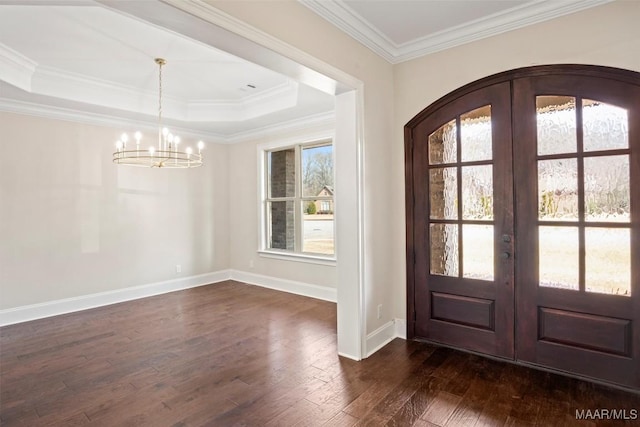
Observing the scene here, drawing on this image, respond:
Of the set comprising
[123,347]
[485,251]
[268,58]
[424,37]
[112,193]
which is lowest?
[123,347]

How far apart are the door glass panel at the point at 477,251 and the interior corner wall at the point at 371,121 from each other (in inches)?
27.8

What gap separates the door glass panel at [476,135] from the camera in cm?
287

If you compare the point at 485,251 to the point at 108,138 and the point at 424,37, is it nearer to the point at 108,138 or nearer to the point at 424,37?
the point at 424,37

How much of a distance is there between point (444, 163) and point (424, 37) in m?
1.21

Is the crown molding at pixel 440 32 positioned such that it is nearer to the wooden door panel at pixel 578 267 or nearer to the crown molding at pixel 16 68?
the wooden door panel at pixel 578 267

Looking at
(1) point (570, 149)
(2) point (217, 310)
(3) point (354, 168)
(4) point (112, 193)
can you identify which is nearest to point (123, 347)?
(2) point (217, 310)

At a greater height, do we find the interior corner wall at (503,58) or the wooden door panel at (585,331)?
the interior corner wall at (503,58)

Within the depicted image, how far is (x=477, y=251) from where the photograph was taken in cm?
294

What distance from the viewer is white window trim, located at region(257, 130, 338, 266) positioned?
4.91m

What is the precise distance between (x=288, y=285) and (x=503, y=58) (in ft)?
13.7

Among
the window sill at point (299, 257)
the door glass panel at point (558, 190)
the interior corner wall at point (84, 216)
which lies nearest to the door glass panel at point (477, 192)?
the door glass panel at point (558, 190)

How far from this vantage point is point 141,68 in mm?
3760

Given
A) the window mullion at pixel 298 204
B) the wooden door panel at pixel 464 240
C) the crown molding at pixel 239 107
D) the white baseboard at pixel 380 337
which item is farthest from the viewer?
the window mullion at pixel 298 204

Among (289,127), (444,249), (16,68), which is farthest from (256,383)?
(16,68)
